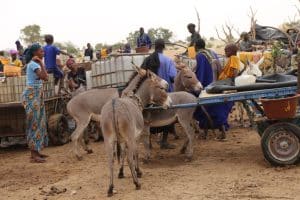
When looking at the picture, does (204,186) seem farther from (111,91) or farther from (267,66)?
(267,66)

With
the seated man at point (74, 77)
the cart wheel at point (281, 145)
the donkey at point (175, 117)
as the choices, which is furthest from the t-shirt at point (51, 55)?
the cart wheel at point (281, 145)

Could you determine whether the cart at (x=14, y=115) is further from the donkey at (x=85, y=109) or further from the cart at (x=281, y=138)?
the cart at (x=281, y=138)

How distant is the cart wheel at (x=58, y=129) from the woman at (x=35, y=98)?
128 centimetres

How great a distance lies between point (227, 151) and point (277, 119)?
6.51ft

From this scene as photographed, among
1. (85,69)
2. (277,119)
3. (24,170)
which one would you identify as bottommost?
(24,170)

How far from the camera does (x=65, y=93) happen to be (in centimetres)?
1165

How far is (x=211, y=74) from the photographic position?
10.2m

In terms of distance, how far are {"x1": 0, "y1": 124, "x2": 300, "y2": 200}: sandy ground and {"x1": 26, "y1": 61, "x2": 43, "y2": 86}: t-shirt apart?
155cm

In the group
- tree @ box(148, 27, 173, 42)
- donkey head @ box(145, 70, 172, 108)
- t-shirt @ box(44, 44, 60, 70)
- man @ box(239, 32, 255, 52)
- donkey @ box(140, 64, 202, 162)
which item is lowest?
donkey @ box(140, 64, 202, 162)

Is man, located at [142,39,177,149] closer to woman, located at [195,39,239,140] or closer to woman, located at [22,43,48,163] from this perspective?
woman, located at [195,39,239,140]

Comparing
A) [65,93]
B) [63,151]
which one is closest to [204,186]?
[63,151]

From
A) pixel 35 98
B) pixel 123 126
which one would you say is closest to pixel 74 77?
pixel 35 98

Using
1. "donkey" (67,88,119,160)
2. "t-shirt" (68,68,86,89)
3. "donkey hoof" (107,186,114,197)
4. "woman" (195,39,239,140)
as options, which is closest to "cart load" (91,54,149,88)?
"t-shirt" (68,68,86,89)

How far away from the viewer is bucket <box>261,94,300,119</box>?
7.08 meters
